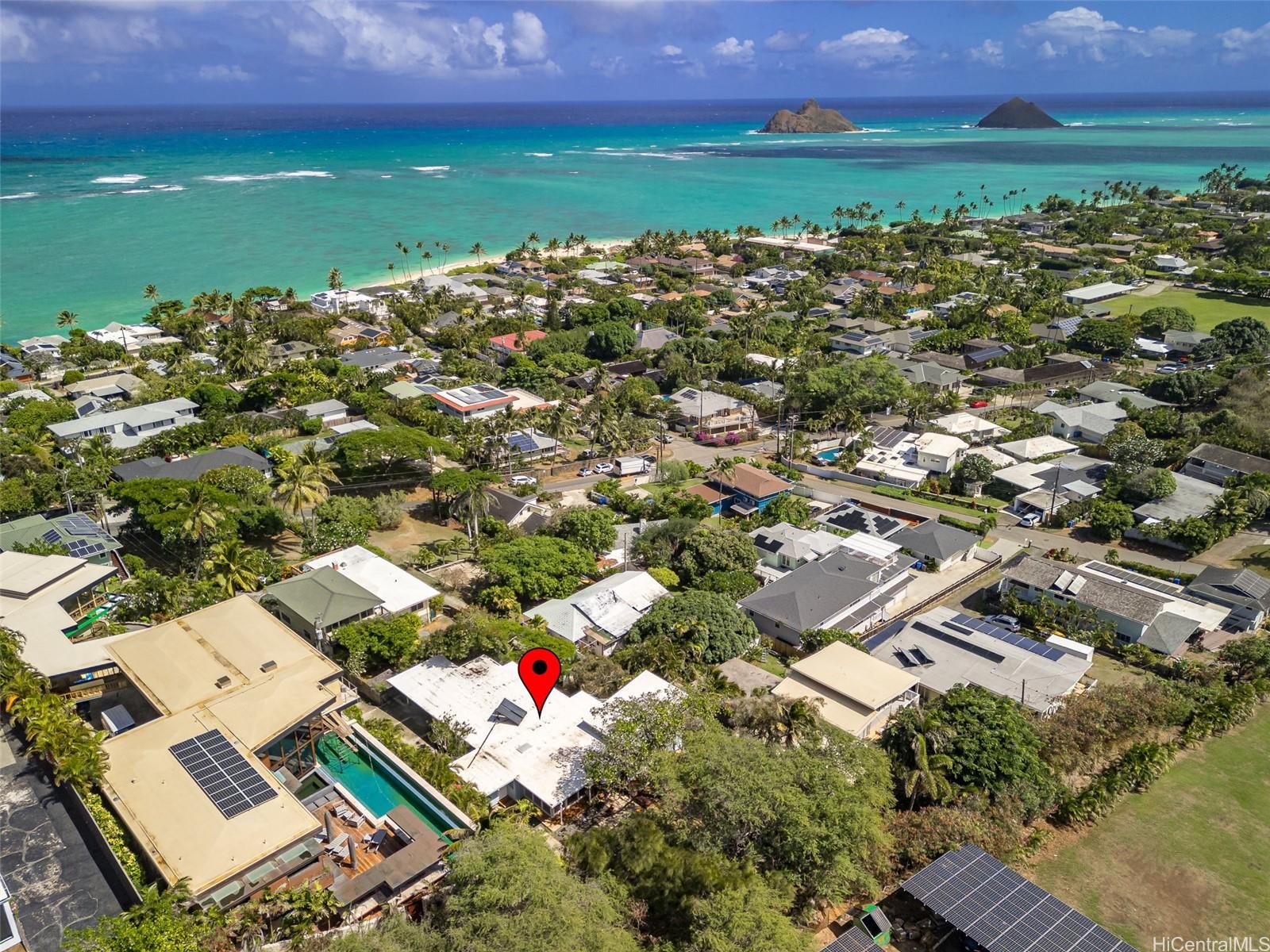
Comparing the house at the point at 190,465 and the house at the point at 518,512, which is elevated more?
the house at the point at 190,465

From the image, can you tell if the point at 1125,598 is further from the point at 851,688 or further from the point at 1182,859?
the point at 851,688

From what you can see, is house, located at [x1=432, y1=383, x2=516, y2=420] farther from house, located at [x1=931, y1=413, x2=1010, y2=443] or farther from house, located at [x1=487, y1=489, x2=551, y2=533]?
house, located at [x1=931, y1=413, x2=1010, y2=443]

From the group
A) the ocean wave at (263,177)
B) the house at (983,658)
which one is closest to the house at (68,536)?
the house at (983,658)

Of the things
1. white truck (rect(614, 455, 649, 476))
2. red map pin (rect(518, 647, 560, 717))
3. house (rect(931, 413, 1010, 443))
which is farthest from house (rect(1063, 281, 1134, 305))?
red map pin (rect(518, 647, 560, 717))

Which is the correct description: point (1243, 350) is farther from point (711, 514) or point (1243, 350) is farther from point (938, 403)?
point (711, 514)

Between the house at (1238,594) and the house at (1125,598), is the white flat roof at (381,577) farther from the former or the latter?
the house at (1238,594)

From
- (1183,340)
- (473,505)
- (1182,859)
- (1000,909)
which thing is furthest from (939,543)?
(1183,340)
